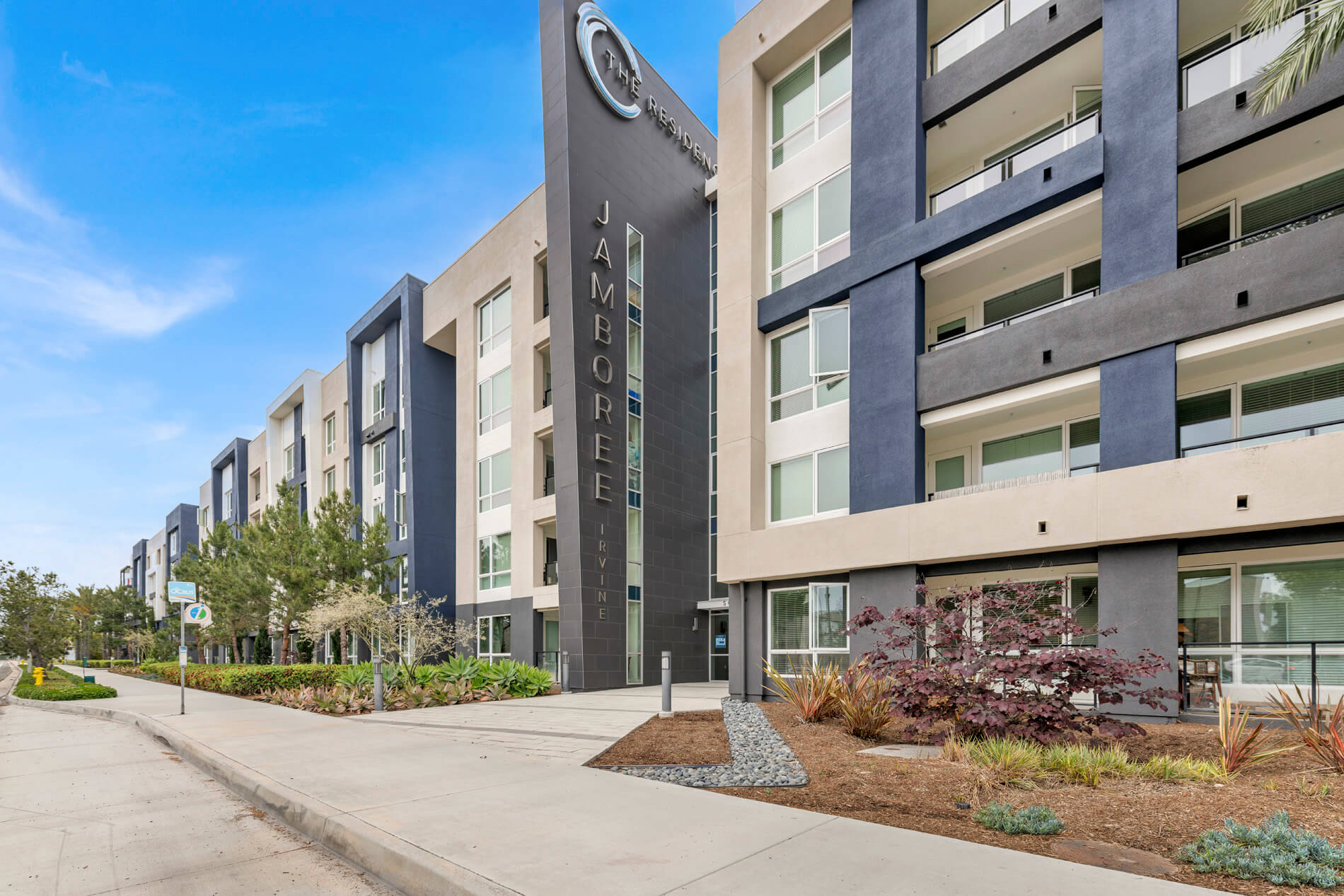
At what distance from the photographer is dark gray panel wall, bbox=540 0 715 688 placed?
75.8 ft

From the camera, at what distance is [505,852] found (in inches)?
214

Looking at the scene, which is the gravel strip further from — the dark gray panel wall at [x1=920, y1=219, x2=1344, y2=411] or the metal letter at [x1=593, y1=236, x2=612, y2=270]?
the metal letter at [x1=593, y1=236, x2=612, y2=270]

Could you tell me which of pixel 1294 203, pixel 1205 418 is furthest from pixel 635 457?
pixel 1294 203

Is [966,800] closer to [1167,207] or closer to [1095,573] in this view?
[1095,573]

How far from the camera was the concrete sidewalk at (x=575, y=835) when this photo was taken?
15.6 ft

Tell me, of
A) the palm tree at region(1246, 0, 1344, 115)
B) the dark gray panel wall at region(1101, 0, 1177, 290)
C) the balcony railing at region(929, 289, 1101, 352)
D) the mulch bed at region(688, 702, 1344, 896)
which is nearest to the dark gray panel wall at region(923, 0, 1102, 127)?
the dark gray panel wall at region(1101, 0, 1177, 290)

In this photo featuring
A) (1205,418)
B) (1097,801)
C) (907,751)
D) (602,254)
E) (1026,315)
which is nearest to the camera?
(1097,801)

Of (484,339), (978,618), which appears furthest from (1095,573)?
(484,339)

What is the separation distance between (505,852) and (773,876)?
1949mm

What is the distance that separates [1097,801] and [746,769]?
11.2 ft

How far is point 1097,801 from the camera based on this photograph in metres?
6.54

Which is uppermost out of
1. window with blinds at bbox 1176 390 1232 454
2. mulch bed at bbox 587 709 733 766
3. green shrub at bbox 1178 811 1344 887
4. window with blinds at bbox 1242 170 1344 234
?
window with blinds at bbox 1242 170 1344 234

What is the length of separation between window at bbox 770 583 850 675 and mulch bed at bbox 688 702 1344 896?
856 cm

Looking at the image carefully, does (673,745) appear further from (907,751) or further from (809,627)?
(809,627)
